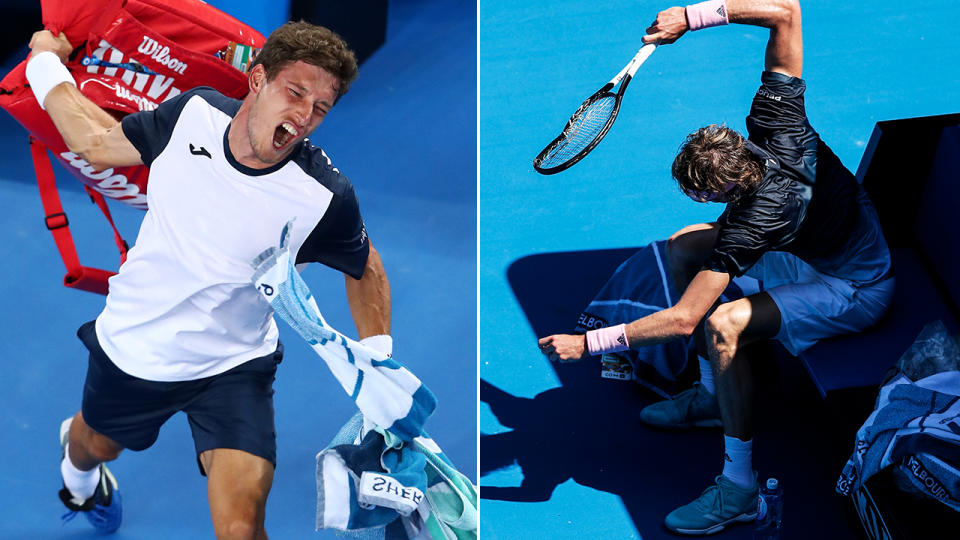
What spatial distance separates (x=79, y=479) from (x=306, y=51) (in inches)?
72.8

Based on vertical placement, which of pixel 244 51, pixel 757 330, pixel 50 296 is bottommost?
pixel 50 296

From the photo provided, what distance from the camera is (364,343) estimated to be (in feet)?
10.7

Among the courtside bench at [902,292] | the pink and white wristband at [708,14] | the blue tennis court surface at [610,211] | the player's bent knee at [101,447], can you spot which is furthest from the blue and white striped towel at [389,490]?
the pink and white wristband at [708,14]

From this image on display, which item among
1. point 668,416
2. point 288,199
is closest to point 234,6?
point 288,199

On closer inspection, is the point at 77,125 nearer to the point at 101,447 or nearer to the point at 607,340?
the point at 101,447

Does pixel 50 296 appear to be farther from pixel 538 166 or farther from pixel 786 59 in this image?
pixel 786 59

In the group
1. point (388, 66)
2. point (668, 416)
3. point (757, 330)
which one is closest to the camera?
point (757, 330)

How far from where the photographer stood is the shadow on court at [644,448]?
3838 millimetres

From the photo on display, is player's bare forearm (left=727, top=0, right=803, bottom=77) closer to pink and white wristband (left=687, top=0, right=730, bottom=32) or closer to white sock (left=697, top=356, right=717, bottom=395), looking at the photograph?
pink and white wristband (left=687, top=0, right=730, bottom=32)

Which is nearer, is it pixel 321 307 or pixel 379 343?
pixel 379 343

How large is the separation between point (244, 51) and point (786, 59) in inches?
83.8

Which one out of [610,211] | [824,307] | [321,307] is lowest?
[321,307]

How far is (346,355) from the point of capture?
9.86ft

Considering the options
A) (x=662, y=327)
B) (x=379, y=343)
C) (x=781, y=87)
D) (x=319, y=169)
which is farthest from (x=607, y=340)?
(x=319, y=169)
